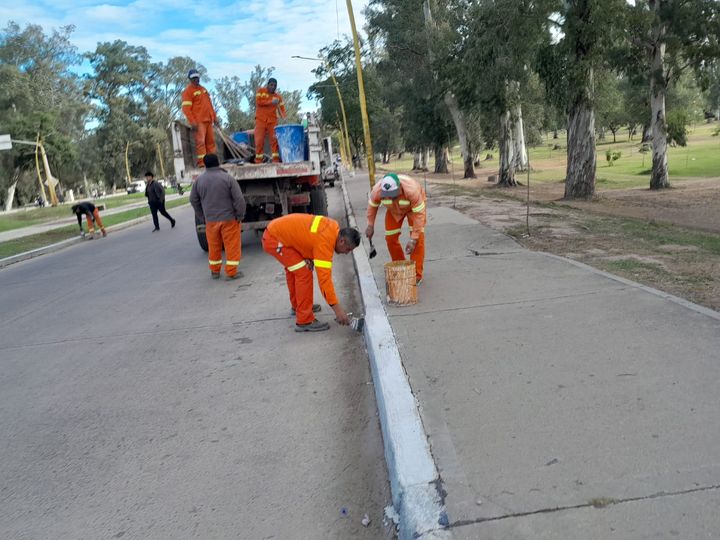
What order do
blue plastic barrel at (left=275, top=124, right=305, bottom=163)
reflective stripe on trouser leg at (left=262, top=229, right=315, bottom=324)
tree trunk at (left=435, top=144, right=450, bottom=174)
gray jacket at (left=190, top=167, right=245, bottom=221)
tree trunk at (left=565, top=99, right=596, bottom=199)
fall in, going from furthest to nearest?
tree trunk at (left=435, top=144, right=450, bottom=174) < tree trunk at (left=565, top=99, right=596, bottom=199) < blue plastic barrel at (left=275, top=124, right=305, bottom=163) < gray jacket at (left=190, top=167, right=245, bottom=221) < reflective stripe on trouser leg at (left=262, top=229, right=315, bottom=324)

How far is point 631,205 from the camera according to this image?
17.2 meters

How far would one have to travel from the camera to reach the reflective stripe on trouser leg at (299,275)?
5.64 metres

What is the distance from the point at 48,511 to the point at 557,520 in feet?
8.38

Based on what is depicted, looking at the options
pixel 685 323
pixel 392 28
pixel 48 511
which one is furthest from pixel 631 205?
pixel 392 28

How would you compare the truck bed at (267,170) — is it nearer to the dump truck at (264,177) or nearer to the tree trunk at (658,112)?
the dump truck at (264,177)

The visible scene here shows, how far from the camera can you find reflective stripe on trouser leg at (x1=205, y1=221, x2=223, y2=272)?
843 cm

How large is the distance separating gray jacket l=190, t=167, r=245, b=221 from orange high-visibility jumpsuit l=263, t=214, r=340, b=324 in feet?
9.54

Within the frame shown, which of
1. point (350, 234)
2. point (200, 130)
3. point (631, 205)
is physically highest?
point (200, 130)

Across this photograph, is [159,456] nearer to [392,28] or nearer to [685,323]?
[685,323]

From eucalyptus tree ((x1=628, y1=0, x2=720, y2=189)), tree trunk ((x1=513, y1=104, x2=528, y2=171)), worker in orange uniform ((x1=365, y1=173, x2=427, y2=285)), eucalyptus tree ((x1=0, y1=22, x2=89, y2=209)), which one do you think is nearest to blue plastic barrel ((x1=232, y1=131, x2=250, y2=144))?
worker in orange uniform ((x1=365, y1=173, x2=427, y2=285))

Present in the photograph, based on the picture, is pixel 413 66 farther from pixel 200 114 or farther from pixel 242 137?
pixel 200 114

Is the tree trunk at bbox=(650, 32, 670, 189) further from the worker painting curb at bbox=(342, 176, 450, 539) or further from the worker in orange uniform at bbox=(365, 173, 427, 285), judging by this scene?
the worker painting curb at bbox=(342, 176, 450, 539)

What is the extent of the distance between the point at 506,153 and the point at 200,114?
18.3m

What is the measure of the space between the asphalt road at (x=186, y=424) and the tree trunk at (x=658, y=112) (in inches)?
670
